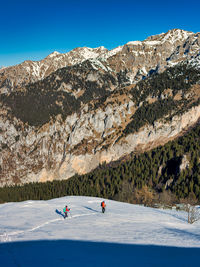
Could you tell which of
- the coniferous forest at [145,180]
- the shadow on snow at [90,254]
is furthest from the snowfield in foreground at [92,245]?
the coniferous forest at [145,180]

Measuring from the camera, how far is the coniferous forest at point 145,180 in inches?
5251

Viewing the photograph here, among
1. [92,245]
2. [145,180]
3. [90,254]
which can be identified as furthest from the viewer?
[145,180]

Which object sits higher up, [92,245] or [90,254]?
[90,254]

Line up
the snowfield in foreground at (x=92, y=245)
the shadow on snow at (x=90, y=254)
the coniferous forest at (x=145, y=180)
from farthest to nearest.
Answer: the coniferous forest at (x=145, y=180) → the snowfield in foreground at (x=92, y=245) → the shadow on snow at (x=90, y=254)

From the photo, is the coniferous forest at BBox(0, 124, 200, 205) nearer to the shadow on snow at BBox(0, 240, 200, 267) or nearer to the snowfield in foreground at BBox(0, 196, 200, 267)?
the snowfield in foreground at BBox(0, 196, 200, 267)

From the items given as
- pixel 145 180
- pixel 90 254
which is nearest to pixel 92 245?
pixel 90 254

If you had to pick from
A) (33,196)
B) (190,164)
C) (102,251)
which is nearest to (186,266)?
(102,251)

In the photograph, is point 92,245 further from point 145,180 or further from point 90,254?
point 145,180

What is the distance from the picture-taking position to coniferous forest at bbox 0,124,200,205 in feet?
438

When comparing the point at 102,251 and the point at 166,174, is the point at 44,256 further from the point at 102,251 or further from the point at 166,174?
the point at 166,174

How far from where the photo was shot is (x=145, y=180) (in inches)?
6029

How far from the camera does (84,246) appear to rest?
2105 centimetres

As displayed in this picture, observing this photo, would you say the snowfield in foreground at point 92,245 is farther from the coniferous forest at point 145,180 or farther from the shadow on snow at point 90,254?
the coniferous forest at point 145,180

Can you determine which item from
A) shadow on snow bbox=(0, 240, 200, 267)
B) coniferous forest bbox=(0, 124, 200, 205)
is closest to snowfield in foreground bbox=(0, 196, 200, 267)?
shadow on snow bbox=(0, 240, 200, 267)
